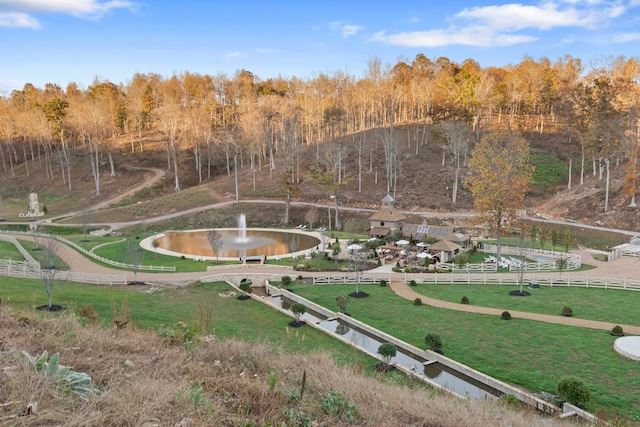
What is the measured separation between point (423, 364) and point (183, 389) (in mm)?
14143

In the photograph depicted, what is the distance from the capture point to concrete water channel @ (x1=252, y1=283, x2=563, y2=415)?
1709 centimetres

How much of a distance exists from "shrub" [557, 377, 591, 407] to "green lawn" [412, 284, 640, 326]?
36.2 feet

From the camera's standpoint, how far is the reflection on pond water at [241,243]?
4494 centimetres

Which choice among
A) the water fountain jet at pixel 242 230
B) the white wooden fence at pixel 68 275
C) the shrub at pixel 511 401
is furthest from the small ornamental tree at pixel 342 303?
the water fountain jet at pixel 242 230

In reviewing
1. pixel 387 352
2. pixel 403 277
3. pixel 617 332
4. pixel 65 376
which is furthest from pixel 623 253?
pixel 65 376

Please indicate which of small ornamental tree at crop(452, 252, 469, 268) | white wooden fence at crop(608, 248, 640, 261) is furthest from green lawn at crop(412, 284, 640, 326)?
white wooden fence at crop(608, 248, 640, 261)

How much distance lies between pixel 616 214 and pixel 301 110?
6410 cm

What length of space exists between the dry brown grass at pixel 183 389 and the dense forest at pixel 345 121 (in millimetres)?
47120

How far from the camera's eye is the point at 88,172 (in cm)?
8688

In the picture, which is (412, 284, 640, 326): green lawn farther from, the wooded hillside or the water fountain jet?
the wooded hillside

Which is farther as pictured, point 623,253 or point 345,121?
point 345,121

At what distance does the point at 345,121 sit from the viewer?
8494 centimetres

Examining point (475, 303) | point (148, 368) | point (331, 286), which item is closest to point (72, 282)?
point (331, 286)

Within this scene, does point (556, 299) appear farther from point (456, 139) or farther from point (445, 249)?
point (456, 139)
